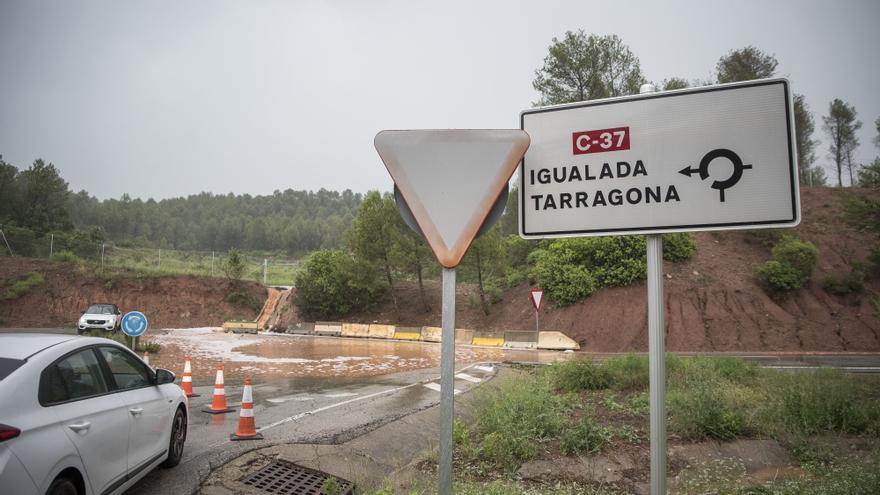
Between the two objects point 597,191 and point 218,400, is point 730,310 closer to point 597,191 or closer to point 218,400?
point 218,400

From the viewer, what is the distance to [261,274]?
Answer: 60.8 meters

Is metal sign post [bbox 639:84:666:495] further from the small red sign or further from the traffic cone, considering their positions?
the traffic cone

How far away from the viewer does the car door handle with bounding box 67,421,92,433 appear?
12.7 feet

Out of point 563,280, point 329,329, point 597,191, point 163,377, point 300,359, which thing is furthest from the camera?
point 329,329

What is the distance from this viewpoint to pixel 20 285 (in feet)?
125

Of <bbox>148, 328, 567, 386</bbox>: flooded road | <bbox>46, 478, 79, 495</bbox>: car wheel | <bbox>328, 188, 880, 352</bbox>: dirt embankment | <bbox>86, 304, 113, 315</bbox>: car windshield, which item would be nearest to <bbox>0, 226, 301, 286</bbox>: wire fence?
<bbox>86, 304, 113, 315</bbox>: car windshield

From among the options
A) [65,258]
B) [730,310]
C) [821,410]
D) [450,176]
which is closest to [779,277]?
[730,310]

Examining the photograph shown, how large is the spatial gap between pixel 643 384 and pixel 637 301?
59.3 ft

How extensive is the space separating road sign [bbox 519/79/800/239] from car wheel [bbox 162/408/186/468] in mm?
5137

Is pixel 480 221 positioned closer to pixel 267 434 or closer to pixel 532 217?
pixel 532 217

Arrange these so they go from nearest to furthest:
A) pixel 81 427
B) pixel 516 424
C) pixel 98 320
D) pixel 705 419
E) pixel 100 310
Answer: pixel 81 427, pixel 705 419, pixel 516 424, pixel 98 320, pixel 100 310

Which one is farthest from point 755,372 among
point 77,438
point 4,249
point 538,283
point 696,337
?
point 4,249

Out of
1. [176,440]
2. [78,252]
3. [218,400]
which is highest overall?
[78,252]

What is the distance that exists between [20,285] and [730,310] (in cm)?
4712
